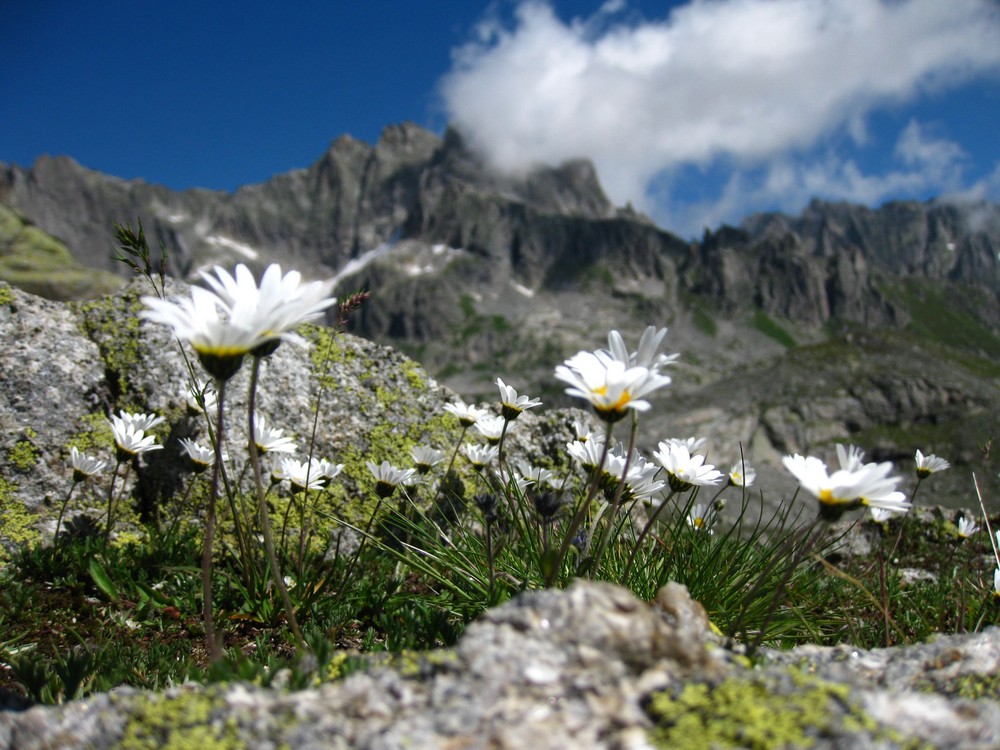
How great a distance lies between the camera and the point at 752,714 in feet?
5.31

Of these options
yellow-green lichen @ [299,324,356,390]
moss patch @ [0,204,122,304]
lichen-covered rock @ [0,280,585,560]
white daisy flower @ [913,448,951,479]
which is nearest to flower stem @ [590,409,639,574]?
lichen-covered rock @ [0,280,585,560]

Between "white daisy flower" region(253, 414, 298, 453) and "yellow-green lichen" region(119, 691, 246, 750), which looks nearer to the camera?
"yellow-green lichen" region(119, 691, 246, 750)

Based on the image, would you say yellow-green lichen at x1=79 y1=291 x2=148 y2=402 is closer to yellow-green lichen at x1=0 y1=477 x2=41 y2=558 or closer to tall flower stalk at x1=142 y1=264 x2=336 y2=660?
yellow-green lichen at x1=0 y1=477 x2=41 y2=558

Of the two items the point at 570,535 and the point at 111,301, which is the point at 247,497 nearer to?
the point at 111,301

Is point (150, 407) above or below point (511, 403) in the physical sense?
below

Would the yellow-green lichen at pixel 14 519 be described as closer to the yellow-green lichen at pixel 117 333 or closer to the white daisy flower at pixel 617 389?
the yellow-green lichen at pixel 117 333

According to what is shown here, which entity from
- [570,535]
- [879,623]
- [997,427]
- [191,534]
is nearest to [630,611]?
[570,535]

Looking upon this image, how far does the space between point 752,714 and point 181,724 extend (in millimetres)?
Answer: 1571

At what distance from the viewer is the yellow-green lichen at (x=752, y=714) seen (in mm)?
1552

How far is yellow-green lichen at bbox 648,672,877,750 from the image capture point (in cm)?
155

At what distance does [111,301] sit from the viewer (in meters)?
5.98

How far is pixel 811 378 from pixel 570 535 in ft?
199

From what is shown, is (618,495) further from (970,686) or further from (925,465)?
(925,465)

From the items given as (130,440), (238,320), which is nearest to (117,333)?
(130,440)
